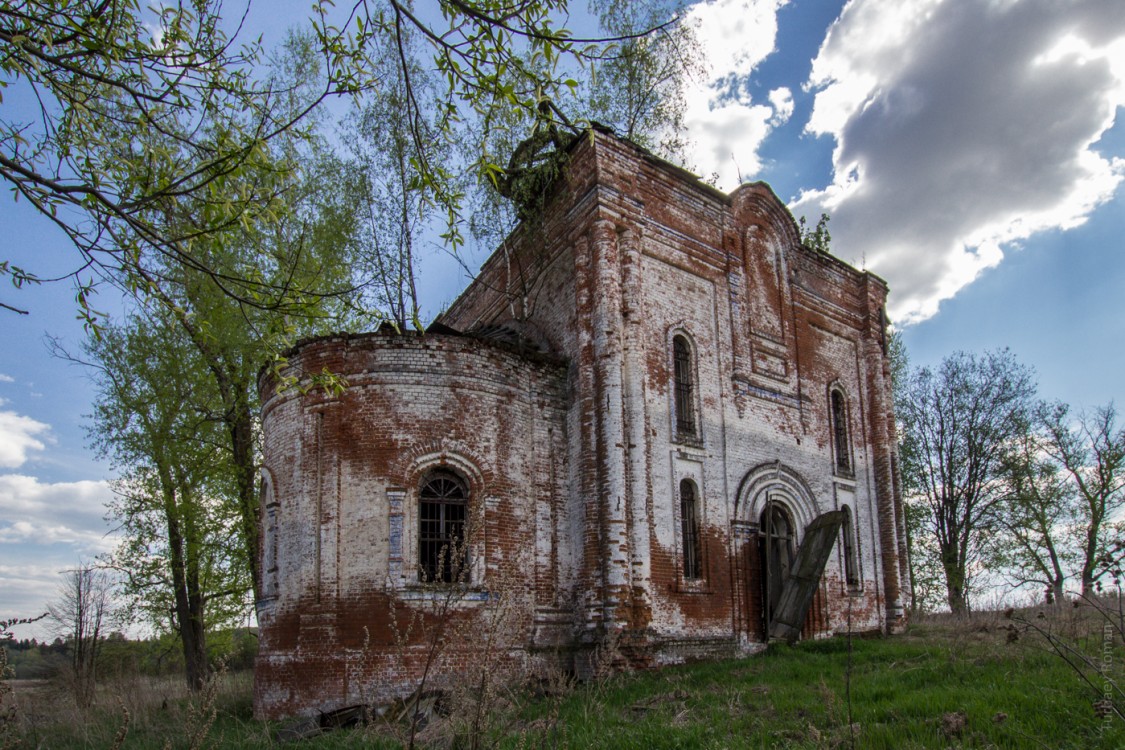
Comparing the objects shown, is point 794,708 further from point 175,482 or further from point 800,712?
point 175,482

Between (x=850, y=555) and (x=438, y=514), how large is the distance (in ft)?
28.8

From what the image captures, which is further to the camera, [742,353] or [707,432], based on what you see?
Result: [742,353]

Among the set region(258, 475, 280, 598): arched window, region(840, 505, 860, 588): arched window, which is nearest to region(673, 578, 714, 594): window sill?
region(840, 505, 860, 588): arched window

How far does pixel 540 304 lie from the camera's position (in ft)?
46.2

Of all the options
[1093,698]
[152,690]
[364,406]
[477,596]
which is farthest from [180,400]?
[1093,698]

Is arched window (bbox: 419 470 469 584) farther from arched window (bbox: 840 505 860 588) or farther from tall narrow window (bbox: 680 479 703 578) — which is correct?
arched window (bbox: 840 505 860 588)

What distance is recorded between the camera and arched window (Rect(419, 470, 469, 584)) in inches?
430

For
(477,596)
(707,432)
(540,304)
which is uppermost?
(540,304)

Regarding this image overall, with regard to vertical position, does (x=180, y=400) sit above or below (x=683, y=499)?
above

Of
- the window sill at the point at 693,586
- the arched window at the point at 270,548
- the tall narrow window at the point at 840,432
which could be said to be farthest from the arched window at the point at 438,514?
the tall narrow window at the point at 840,432

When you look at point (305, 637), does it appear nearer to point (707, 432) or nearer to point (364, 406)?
point (364, 406)

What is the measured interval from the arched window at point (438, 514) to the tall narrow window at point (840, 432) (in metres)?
8.26

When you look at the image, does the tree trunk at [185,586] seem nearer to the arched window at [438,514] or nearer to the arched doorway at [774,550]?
the arched window at [438,514]

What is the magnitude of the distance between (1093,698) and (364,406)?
358 inches
